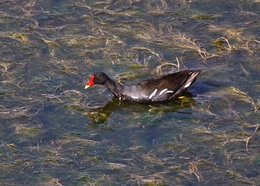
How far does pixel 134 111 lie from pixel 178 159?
1.61 metres

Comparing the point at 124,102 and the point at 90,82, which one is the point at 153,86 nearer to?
the point at 124,102

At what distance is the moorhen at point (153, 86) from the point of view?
1186 centimetres

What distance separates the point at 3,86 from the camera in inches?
482

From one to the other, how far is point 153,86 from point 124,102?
1.91 ft

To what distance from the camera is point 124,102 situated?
12.2 m

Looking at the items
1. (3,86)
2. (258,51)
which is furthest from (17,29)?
(258,51)

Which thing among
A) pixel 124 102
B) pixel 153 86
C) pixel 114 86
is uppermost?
pixel 153 86

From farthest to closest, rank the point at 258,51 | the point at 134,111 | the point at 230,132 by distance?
1. the point at 258,51
2. the point at 134,111
3. the point at 230,132

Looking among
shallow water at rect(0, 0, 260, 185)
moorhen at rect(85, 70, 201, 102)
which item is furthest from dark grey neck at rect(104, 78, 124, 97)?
shallow water at rect(0, 0, 260, 185)

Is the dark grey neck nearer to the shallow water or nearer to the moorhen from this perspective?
the moorhen

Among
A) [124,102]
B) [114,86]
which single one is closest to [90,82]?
[114,86]

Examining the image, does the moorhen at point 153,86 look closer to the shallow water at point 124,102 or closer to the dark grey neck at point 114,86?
the dark grey neck at point 114,86

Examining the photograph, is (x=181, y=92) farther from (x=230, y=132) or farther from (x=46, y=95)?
(x=46, y=95)

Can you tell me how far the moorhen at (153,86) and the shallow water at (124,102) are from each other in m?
0.14
